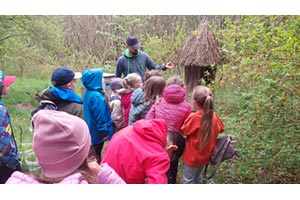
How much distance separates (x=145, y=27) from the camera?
250 inches

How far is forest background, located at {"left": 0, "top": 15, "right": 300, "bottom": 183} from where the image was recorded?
311 cm

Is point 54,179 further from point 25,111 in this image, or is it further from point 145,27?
point 145,27

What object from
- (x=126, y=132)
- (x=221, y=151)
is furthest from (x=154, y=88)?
(x=126, y=132)

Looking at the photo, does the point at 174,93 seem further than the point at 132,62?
No

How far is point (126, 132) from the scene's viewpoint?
2.29m

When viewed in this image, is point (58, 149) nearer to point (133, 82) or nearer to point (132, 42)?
point (133, 82)

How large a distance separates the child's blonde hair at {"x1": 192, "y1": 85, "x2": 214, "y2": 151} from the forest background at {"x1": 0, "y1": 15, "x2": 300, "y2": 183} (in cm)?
41

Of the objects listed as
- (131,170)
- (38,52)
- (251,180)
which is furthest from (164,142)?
(38,52)

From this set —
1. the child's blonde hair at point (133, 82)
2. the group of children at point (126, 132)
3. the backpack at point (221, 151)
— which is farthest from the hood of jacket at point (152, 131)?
the child's blonde hair at point (133, 82)

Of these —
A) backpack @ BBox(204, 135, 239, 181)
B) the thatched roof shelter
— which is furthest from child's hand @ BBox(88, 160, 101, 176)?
the thatched roof shelter

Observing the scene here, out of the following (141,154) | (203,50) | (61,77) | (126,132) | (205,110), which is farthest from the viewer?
(203,50)

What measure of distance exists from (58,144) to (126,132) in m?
0.72

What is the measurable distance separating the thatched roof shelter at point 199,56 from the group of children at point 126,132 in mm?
880

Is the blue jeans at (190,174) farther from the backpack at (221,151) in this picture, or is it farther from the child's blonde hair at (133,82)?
the child's blonde hair at (133,82)
